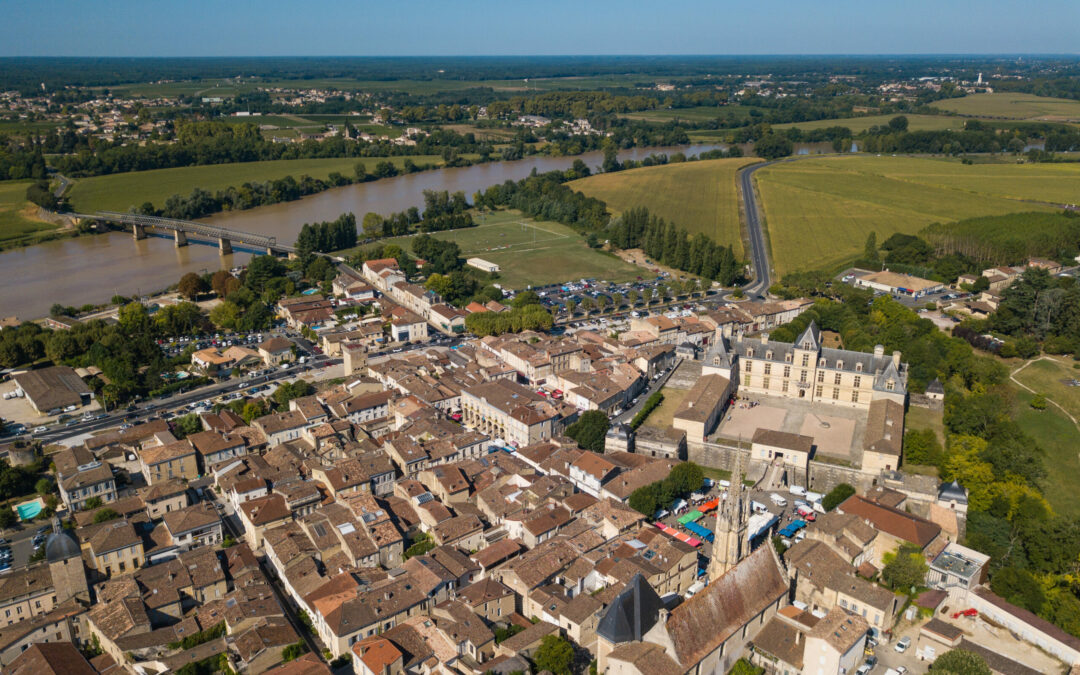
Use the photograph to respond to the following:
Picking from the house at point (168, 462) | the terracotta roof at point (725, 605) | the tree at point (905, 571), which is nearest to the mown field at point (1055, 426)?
the tree at point (905, 571)

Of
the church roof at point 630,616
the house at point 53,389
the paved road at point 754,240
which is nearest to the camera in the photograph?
the church roof at point 630,616

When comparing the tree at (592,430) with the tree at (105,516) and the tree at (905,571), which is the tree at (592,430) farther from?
the tree at (105,516)

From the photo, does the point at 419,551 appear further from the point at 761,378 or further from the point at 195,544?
the point at 761,378

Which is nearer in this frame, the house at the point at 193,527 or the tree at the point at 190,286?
the house at the point at 193,527

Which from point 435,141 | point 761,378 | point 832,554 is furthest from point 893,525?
point 435,141

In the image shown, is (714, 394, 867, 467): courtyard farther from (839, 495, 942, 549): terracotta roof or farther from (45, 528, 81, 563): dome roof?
(45, 528, 81, 563): dome roof

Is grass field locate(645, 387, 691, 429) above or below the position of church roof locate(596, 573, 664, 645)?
below

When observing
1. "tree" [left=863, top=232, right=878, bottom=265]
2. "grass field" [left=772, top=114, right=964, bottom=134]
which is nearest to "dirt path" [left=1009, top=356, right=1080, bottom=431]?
"tree" [left=863, top=232, right=878, bottom=265]
